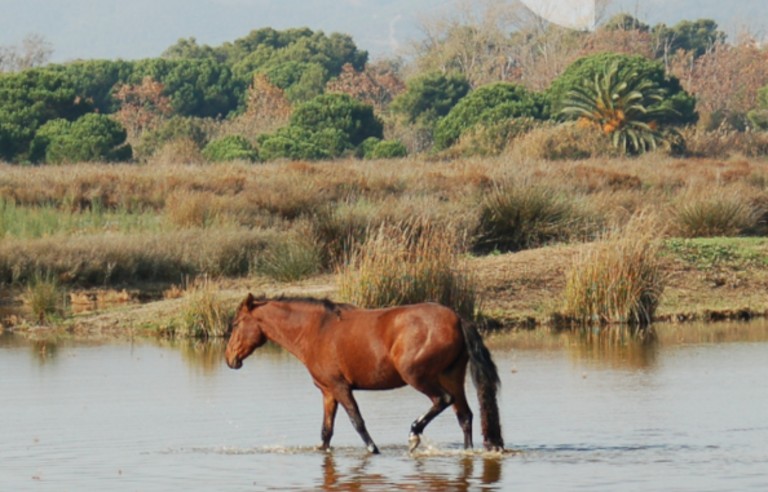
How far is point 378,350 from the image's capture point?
11562 mm

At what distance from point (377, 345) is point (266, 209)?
19867 mm

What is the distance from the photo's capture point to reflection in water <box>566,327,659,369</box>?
17.5 m

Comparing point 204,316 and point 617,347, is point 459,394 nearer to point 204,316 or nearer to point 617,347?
point 617,347

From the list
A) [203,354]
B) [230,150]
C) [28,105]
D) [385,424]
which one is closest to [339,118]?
[230,150]

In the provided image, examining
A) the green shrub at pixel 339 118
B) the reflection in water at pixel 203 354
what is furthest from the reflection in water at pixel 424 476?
the green shrub at pixel 339 118

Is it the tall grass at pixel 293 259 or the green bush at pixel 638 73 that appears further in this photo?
the green bush at pixel 638 73

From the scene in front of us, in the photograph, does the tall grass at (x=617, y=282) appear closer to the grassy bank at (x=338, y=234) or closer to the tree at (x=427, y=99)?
the grassy bank at (x=338, y=234)

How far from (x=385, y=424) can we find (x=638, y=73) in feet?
182

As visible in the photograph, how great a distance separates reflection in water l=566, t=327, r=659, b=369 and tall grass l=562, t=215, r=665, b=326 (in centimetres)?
40

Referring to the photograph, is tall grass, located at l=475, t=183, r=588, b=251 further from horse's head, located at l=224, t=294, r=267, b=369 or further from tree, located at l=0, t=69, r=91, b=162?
tree, located at l=0, t=69, r=91, b=162

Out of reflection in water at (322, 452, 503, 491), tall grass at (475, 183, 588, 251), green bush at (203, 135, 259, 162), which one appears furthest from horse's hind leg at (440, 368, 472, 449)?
green bush at (203, 135, 259, 162)

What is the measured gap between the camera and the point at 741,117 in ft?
285

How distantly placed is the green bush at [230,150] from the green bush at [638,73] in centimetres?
1424

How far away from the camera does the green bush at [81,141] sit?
57.0 meters
